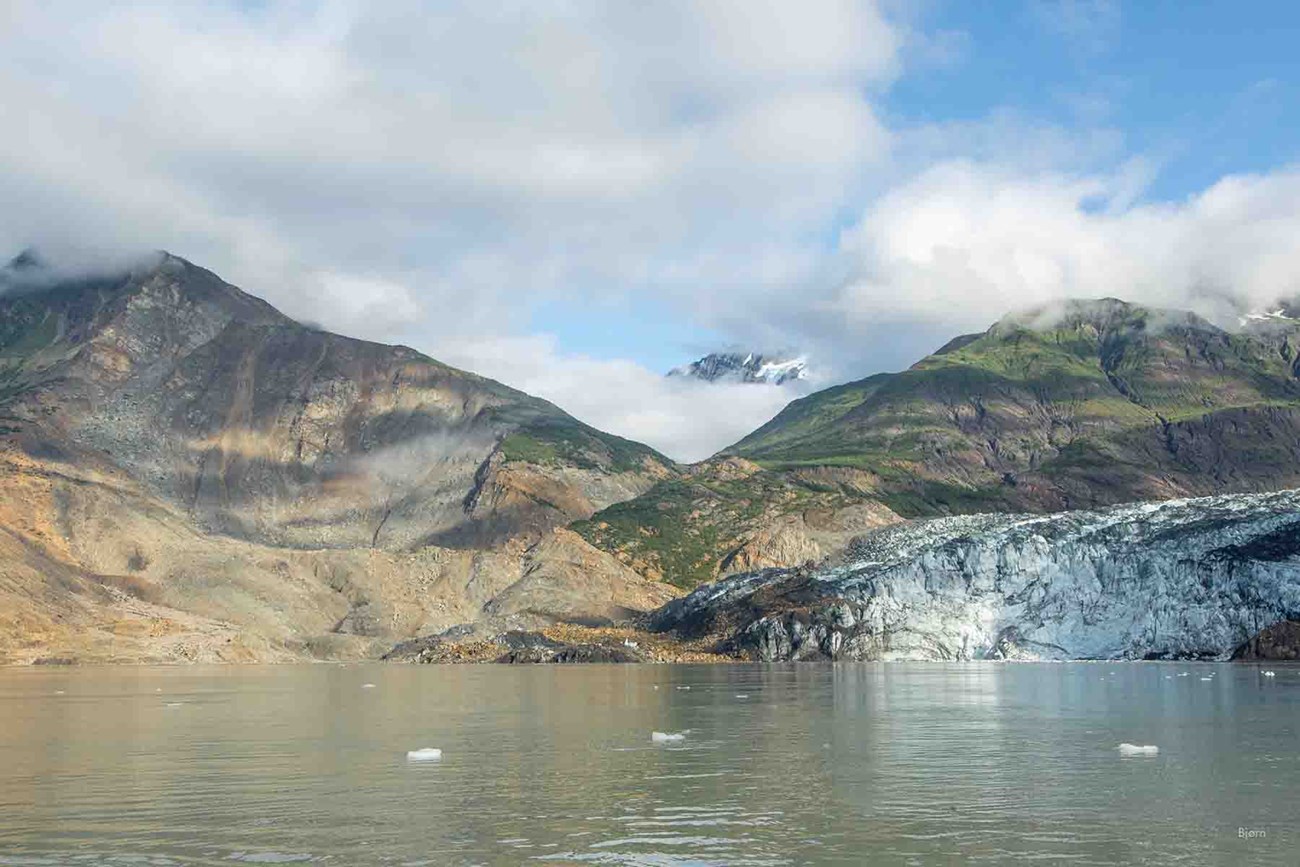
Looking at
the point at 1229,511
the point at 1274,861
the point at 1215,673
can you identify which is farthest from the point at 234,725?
the point at 1229,511

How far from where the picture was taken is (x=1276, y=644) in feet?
587

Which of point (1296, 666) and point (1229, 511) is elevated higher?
point (1229, 511)

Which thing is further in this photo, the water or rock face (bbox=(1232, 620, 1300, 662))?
rock face (bbox=(1232, 620, 1300, 662))

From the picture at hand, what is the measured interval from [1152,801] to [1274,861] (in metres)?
9.62

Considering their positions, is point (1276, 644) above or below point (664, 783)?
above

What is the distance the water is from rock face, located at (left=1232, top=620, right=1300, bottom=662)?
309ft

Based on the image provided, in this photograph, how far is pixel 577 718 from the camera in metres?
79.9

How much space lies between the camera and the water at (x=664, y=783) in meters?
34.4

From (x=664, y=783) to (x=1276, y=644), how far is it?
158 metres

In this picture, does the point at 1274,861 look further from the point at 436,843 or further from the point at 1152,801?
the point at 436,843

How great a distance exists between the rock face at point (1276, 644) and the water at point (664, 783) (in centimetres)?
9416

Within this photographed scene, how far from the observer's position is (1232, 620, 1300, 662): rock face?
177 m

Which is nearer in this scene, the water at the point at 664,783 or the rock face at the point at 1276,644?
the water at the point at 664,783

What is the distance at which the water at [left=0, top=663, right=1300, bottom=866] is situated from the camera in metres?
34.4
